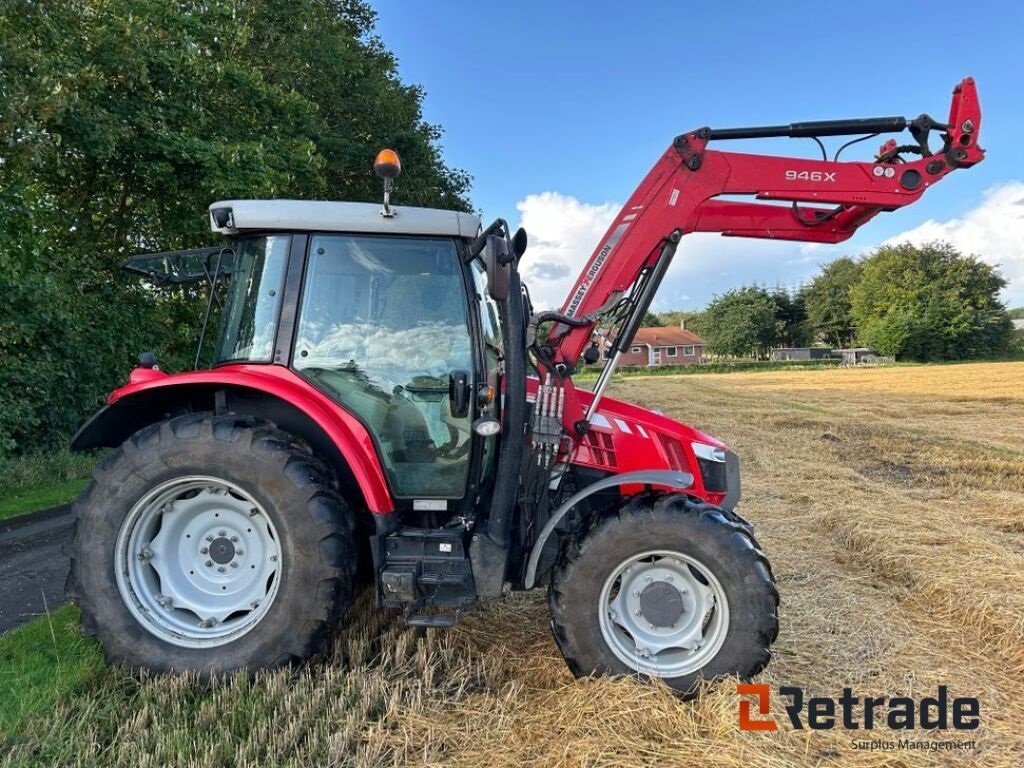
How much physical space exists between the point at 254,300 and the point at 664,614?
7.71 feet

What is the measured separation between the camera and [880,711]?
2646mm

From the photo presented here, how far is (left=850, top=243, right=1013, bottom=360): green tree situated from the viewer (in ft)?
170

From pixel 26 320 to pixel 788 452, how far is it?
9.81 metres

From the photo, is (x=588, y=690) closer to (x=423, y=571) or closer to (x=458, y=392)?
(x=423, y=571)

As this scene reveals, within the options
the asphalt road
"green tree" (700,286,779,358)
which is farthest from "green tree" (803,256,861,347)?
the asphalt road

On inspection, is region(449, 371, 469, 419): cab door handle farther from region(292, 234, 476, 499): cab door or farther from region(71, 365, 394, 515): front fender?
region(71, 365, 394, 515): front fender

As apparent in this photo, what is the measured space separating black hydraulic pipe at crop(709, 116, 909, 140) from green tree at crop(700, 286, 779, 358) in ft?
206

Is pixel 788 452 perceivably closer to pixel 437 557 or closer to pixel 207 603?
pixel 437 557

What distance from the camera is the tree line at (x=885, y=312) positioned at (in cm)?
5216

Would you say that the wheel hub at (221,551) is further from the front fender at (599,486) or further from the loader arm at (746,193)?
the loader arm at (746,193)

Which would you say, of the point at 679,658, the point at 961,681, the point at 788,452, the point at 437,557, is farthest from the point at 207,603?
the point at 788,452

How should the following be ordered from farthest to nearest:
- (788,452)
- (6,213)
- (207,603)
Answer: (788,452) < (6,213) < (207,603)

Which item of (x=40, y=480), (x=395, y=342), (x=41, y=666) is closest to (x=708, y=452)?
(x=395, y=342)

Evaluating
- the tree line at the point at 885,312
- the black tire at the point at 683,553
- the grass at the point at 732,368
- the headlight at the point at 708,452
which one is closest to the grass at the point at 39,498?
the black tire at the point at 683,553
